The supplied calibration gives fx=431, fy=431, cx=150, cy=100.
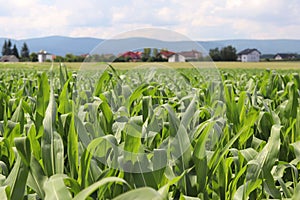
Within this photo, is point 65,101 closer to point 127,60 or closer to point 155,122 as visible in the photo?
point 127,60

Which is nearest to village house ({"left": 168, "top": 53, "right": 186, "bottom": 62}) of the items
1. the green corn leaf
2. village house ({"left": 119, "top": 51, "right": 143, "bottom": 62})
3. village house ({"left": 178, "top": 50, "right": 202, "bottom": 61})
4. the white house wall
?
village house ({"left": 178, "top": 50, "right": 202, "bottom": 61})

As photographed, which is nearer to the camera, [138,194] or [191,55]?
[138,194]

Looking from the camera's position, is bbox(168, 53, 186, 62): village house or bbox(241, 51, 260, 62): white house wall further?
bbox(241, 51, 260, 62): white house wall

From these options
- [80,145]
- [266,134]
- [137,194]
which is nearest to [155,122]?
[80,145]

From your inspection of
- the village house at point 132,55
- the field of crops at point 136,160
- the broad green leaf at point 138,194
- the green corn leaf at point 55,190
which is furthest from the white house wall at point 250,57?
the broad green leaf at point 138,194

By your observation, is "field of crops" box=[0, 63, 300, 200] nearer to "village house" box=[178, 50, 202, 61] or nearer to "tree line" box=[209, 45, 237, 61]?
"village house" box=[178, 50, 202, 61]

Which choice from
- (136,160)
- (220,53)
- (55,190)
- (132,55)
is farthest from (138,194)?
(220,53)

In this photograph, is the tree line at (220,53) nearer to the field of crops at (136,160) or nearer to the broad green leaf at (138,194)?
the field of crops at (136,160)

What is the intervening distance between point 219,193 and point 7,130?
2.55 ft

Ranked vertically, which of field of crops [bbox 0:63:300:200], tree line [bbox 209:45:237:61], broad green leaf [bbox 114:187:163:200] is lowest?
field of crops [bbox 0:63:300:200]

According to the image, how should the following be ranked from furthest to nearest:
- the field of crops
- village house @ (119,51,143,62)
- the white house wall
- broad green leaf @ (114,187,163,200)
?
1. the white house wall
2. village house @ (119,51,143,62)
3. the field of crops
4. broad green leaf @ (114,187,163,200)

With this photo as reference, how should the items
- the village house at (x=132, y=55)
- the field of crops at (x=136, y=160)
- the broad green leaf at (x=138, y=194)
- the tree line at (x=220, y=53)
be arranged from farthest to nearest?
the tree line at (x=220, y=53), the village house at (x=132, y=55), the field of crops at (x=136, y=160), the broad green leaf at (x=138, y=194)

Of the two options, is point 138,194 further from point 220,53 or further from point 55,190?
point 220,53

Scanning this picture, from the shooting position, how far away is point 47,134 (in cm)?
115
